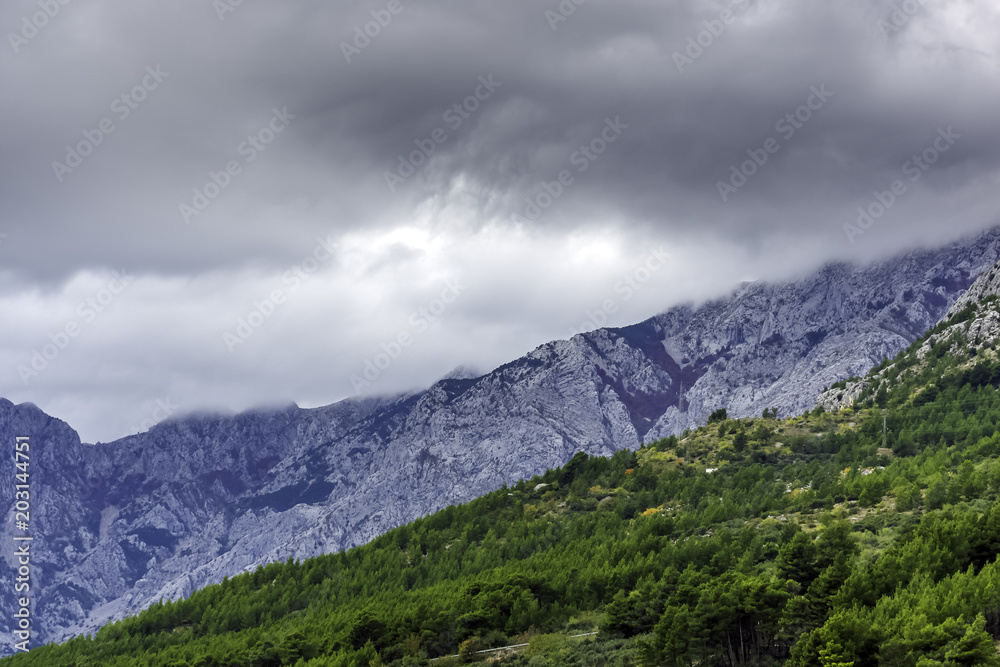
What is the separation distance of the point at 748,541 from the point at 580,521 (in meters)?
41.0

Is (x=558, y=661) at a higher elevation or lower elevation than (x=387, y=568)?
lower

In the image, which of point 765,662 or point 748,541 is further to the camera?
point 748,541

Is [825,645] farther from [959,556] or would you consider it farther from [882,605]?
[959,556]

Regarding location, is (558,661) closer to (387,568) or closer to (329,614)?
(329,614)

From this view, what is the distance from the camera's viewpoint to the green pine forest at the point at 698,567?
219 ft

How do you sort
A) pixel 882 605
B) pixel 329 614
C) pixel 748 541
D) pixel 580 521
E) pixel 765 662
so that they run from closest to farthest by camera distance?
1. pixel 882 605
2. pixel 765 662
3. pixel 748 541
4. pixel 329 614
5. pixel 580 521

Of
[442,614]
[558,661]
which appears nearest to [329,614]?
[442,614]

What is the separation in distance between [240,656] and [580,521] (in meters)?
55.9

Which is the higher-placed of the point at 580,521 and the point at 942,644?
the point at 580,521

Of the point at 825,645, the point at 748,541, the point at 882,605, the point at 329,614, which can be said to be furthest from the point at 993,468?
the point at 329,614

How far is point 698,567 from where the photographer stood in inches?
3804

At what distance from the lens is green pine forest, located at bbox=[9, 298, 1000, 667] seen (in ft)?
219

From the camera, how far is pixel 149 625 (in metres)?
142

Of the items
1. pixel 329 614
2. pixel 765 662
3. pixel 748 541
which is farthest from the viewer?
pixel 329 614
